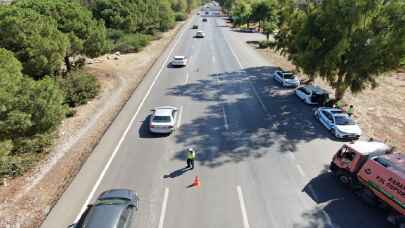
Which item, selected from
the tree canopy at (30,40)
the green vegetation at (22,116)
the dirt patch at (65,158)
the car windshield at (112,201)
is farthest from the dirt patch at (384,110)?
the tree canopy at (30,40)

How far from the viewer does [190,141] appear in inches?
811

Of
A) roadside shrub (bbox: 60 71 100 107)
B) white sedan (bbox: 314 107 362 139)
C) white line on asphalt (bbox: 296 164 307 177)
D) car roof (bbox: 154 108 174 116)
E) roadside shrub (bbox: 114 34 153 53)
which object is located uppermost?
roadside shrub (bbox: 114 34 153 53)

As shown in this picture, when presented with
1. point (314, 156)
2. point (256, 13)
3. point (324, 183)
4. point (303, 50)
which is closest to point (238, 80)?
point (303, 50)

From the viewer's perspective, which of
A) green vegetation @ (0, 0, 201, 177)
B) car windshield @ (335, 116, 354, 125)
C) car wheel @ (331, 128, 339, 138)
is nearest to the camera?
green vegetation @ (0, 0, 201, 177)

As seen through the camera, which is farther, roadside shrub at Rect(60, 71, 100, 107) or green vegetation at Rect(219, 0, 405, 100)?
roadside shrub at Rect(60, 71, 100, 107)

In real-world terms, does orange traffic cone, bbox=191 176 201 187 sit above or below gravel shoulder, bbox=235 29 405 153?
below

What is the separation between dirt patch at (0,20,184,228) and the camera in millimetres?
14297

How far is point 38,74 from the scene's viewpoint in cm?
2564

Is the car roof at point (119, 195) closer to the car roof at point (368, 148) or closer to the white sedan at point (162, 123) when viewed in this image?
the white sedan at point (162, 123)

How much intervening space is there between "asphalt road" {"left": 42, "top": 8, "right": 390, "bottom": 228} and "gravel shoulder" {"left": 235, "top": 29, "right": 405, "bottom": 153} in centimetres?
395

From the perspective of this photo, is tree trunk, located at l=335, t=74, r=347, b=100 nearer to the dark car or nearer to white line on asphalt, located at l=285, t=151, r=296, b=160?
white line on asphalt, located at l=285, t=151, r=296, b=160

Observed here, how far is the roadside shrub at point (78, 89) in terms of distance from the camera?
26.5 metres

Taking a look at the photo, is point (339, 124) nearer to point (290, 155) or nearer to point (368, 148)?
point (290, 155)

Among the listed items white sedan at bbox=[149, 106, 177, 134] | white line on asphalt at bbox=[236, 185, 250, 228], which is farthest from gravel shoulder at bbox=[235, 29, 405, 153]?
white sedan at bbox=[149, 106, 177, 134]
